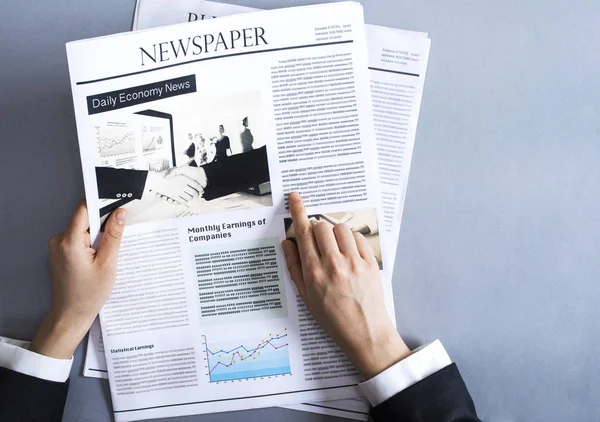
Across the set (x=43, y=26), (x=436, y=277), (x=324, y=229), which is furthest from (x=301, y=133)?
(x=43, y=26)

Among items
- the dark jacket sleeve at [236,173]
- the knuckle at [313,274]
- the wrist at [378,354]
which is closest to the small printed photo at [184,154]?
the dark jacket sleeve at [236,173]

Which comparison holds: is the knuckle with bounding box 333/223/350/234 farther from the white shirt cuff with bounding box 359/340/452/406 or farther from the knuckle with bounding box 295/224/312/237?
the white shirt cuff with bounding box 359/340/452/406

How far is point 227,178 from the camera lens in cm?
58

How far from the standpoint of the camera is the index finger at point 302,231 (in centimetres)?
57

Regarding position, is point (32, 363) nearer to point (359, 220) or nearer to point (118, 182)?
point (118, 182)

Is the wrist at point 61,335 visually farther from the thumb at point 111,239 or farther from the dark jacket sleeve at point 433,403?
the dark jacket sleeve at point 433,403

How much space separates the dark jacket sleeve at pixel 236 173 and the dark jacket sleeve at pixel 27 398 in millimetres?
282

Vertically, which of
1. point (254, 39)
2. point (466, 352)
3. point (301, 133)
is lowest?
point (466, 352)

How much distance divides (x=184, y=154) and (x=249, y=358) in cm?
25

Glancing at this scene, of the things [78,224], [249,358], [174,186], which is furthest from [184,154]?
[249,358]

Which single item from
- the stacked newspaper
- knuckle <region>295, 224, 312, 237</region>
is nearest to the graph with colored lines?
the stacked newspaper

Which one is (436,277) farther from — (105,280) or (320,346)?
(105,280)

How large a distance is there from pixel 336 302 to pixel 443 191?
19 centimetres

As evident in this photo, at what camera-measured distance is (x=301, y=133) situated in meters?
0.58
